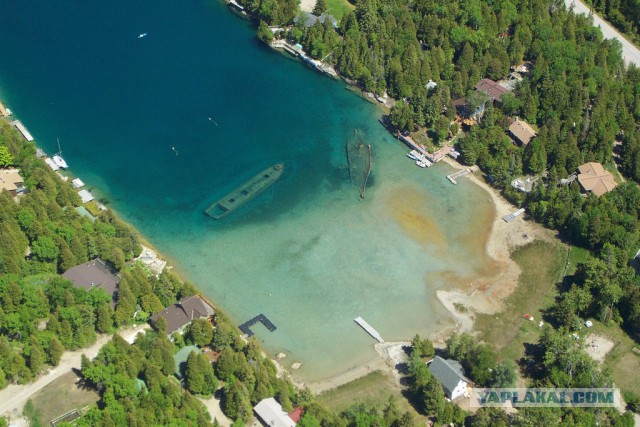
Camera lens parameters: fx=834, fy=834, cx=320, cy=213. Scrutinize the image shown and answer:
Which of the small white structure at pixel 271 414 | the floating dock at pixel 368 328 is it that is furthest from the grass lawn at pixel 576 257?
the small white structure at pixel 271 414

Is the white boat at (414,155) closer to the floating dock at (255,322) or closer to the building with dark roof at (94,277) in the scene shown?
the floating dock at (255,322)

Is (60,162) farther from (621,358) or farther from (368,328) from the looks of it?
(621,358)

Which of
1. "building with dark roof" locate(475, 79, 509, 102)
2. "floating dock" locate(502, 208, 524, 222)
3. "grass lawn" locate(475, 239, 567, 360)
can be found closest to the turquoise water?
"floating dock" locate(502, 208, 524, 222)

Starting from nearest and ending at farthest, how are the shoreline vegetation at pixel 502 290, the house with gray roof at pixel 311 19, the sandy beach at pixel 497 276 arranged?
the shoreline vegetation at pixel 502 290
the sandy beach at pixel 497 276
the house with gray roof at pixel 311 19

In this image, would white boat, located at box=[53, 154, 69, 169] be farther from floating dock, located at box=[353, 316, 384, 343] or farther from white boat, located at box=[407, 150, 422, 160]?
white boat, located at box=[407, 150, 422, 160]

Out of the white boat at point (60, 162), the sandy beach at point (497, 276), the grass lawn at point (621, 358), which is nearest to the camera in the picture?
the grass lawn at point (621, 358)

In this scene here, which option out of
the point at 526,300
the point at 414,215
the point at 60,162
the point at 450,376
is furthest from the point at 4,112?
the point at 526,300
